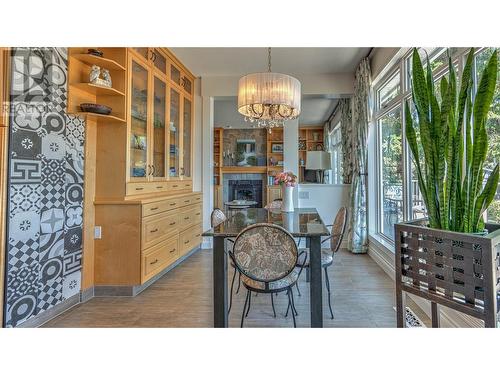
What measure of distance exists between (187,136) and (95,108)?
2.01m

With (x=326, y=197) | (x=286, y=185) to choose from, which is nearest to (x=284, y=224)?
(x=286, y=185)

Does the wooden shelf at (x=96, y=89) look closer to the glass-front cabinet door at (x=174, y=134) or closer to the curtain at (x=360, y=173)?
the glass-front cabinet door at (x=174, y=134)

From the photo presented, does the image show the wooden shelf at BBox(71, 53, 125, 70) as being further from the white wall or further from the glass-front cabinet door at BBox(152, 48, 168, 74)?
the white wall

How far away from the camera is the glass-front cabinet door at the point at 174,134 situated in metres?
3.85

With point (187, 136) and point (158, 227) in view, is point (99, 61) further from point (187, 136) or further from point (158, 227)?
point (187, 136)

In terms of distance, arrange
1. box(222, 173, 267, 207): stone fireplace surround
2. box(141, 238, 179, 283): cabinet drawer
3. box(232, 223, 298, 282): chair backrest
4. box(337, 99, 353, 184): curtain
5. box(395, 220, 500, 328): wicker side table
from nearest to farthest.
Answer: box(395, 220, 500, 328): wicker side table → box(232, 223, 298, 282): chair backrest → box(141, 238, 179, 283): cabinet drawer → box(337, 99, 353, 184): curtain → box(222, 173, 267, 207): stone fireplace surround

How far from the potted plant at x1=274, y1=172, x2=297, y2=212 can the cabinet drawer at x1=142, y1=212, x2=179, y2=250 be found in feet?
4.75

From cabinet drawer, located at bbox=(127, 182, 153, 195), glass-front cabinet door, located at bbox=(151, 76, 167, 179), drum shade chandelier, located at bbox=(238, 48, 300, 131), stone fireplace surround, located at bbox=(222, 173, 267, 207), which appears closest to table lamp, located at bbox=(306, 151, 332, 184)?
stone fireplace surround, located at bbox=(222, 173, 267, 207)

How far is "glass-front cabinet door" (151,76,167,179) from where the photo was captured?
3.40 m
